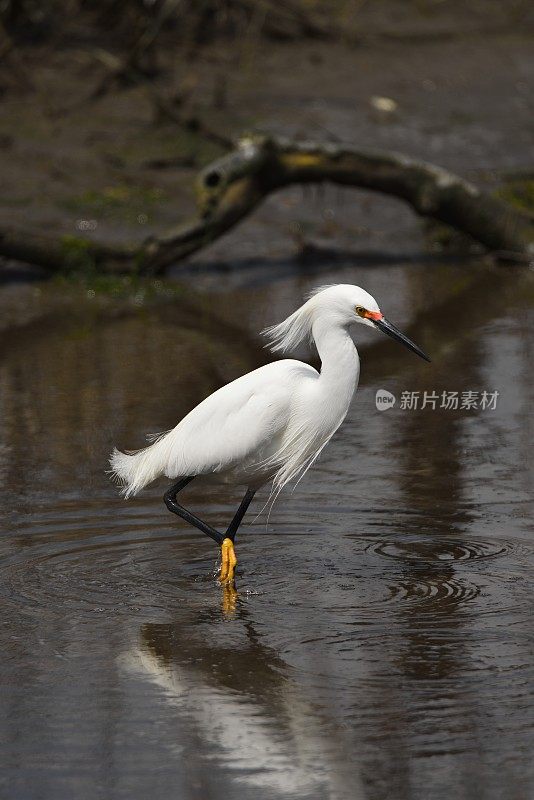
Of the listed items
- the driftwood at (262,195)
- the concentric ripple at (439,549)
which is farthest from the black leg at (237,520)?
the driftwood at (262,195)

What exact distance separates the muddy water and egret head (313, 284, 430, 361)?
1037 millimetres

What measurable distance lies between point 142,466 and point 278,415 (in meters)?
0.80

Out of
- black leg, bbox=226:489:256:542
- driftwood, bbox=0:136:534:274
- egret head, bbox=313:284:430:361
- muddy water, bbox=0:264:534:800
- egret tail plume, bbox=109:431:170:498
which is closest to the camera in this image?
muddy water, bbox=0:264:534:800

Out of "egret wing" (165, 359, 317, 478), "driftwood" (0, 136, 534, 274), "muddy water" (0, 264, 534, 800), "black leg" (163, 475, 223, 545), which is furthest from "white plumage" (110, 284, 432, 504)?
"driftwood" (0, 136, 534, 274)

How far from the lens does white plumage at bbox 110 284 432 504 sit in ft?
17.9

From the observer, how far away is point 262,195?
1091 cm

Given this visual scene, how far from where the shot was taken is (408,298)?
10.9 meters

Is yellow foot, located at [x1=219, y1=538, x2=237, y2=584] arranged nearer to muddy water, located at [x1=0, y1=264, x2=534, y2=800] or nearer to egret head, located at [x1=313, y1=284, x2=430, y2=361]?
muddy water, located at [x1=0, y1=264, x2=534, y2=800]

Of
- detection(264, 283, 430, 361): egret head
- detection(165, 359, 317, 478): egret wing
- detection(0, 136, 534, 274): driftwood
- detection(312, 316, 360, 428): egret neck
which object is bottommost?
detection(0, 136, 534, 274): driftwood

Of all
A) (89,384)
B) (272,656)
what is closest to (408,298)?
(89,384)

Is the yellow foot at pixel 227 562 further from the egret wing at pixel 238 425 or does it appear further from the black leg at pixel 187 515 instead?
the egret wing at pixel 238 425

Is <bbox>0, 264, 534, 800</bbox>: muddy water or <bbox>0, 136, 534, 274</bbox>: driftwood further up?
<bbox>0, 264, 534, 800</bbox>: muddy water

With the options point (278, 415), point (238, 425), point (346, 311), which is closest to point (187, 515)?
point (238, 425)

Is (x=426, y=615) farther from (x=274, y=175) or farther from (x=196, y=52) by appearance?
(x=196, y=52)
